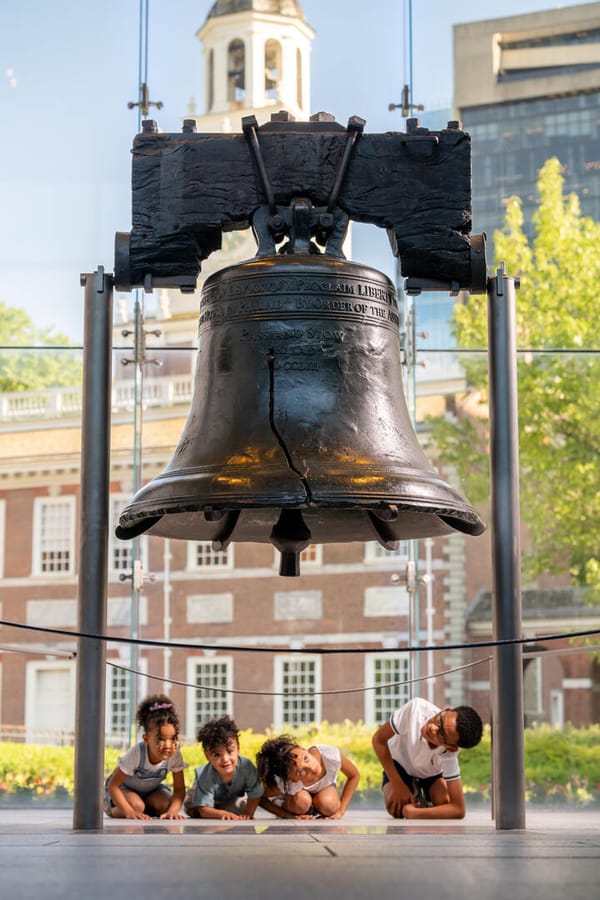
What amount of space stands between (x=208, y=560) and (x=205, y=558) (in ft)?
0.27

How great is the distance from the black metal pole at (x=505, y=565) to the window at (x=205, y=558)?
622cm

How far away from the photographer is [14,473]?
11547mm

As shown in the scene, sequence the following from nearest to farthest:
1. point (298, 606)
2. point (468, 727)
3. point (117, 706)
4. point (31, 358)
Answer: point (468, 727), point (31, 358), point (117, 706), point (298, 606)

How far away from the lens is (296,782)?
560cm

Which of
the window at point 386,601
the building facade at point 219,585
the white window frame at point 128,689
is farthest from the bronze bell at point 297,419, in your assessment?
the window at point 386,601

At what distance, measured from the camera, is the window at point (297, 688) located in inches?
440

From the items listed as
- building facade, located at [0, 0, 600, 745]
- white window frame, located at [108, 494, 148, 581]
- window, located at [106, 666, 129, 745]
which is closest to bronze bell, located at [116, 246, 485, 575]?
white window frame, located at [108, 494, 148, 581]

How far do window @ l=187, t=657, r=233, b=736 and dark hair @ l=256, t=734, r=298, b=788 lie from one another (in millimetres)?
5247

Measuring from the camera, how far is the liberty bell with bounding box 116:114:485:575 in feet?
12.4

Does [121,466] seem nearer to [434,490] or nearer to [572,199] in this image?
[572,199]

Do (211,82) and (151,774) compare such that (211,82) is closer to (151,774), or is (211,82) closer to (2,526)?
(2,526)

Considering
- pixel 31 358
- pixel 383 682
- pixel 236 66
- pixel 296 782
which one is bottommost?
pixel 296 782

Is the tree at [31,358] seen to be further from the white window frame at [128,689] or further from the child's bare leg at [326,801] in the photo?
the child's bare leg at [326,801]

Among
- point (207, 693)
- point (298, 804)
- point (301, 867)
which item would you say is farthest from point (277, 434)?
point (207, 693)
